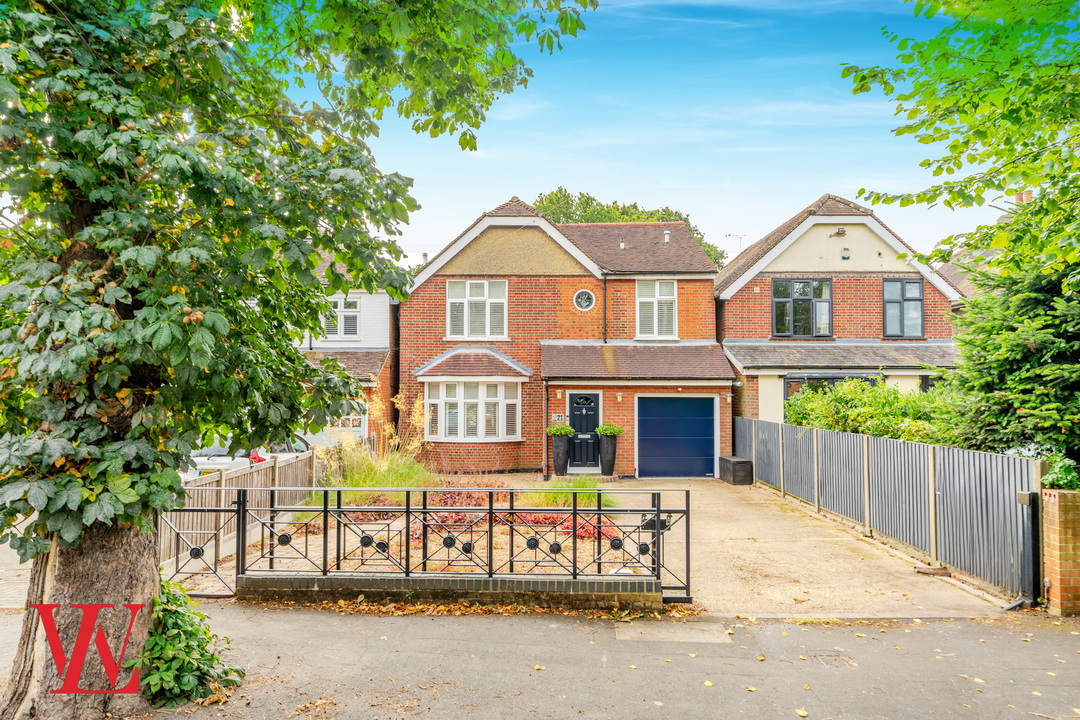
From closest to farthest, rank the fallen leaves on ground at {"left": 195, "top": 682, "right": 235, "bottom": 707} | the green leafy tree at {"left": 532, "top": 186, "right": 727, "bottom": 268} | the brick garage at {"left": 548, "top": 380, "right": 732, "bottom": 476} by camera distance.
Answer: the fallen leaves on ground at {"left": 195, "top": 682, "right": 235, "bottom": 707}, the brick garage at {"left": 548, "top": 380, "right": 732, "bottom": 476}, the green leafy tree at {"left": 532, "top": 186, "right": 727, "bottom": 268}

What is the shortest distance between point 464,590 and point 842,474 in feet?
25.0

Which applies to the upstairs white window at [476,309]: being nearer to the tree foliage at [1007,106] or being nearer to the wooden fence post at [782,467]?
the wooden fence post at [782,467]

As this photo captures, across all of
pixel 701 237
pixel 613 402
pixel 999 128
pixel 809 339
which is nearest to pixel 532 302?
pixel 613 402

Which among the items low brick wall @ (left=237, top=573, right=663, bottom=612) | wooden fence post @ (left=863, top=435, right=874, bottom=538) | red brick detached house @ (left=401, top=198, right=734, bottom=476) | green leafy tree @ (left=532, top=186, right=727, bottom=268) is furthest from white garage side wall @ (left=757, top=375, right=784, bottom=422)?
green leafy tree @ (left=532, top=186, right=727, bottom=268)

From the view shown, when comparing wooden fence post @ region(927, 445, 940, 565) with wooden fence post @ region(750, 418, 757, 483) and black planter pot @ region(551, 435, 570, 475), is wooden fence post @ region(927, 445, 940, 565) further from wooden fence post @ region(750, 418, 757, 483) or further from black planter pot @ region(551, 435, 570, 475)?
black planter pot @ region(551, 435, 570, 475)

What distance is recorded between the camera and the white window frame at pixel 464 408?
17.3m

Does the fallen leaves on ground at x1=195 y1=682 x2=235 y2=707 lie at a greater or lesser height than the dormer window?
lesser

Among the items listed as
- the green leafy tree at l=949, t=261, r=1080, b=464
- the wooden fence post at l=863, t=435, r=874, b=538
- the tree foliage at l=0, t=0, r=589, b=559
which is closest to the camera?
the tree foliage at l=0, t=0, r=589, b=559

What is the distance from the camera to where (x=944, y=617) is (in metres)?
6.44

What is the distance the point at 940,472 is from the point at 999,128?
4444 mm

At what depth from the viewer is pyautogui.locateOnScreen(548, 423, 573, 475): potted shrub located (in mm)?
16312

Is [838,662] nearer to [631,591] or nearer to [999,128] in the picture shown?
[631,591]

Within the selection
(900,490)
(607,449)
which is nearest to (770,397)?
(607,449)

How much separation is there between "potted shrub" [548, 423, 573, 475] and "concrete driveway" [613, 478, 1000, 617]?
16.9 feet
